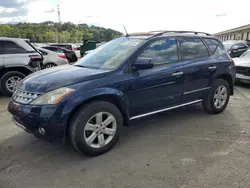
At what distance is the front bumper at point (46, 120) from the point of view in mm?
3180

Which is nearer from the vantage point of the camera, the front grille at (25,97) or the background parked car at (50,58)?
the front grille at (25,97)

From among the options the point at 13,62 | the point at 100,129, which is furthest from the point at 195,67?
the point at 13,62

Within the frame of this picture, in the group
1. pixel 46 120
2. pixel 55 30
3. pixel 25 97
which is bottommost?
pixel 46 120

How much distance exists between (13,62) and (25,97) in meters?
4.21

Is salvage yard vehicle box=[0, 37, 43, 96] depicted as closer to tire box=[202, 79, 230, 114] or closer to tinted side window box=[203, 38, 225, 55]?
tinted side window box=[203, 38, 225, 55]

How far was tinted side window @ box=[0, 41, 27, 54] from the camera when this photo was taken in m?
7.14

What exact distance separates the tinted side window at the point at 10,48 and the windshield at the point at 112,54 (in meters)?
3.56

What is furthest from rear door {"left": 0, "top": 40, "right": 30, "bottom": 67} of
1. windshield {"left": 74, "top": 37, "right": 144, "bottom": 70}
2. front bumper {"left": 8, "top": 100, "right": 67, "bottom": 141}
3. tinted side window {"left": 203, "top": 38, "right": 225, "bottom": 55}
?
tinted side window {"left": 203, "top": 38, "right": 225, "bottom": 55}

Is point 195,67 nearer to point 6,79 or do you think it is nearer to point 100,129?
point 100,129

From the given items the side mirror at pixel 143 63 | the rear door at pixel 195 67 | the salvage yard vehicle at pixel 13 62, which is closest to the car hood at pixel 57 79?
the side mirror at pixel 143 63

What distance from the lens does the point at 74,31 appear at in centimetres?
6662

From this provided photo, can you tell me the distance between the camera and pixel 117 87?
3637 millimetres

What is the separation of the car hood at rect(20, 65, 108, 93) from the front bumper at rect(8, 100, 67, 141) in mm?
262

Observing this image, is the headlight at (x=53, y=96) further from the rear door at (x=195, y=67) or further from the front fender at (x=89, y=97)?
the rear door at (x=195, y=67)
